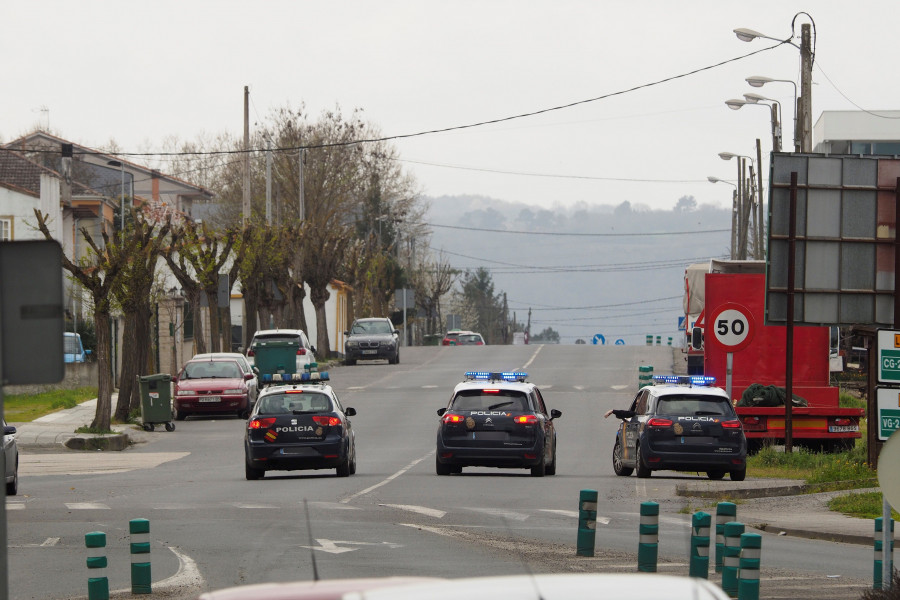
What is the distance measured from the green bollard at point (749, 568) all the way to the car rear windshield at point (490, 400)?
43.1ft

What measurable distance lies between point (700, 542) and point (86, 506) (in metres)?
9.48

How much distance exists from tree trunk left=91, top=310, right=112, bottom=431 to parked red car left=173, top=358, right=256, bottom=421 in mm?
5595

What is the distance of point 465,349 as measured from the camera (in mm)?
69500

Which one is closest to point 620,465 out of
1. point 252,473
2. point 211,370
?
point 252,473

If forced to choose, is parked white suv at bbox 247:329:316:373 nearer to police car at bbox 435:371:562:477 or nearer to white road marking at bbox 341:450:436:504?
white road marking at bbox 341:450:436:504

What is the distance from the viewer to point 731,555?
11258 millimetres

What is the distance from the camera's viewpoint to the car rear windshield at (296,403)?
2298cm

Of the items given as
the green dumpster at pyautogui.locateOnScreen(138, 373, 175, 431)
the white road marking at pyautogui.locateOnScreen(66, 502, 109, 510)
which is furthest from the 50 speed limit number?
the green dumpster at pyautogui.locateOnScreen(138, 373, 175, 431)

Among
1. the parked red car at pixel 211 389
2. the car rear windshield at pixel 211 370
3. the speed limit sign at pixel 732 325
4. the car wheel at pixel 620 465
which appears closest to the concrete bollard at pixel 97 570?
the car wheel at pixel 620 465

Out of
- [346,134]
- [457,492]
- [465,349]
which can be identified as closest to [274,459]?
[457,492]

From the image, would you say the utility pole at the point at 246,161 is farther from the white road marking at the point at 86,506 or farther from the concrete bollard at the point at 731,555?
the concrete bollard at the point at 731,555

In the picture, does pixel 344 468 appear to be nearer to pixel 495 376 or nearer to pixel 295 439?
pixel 295 439

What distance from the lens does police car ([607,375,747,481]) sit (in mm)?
22484

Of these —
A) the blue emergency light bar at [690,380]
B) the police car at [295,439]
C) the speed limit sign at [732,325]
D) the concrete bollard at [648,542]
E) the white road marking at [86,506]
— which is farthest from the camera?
the blue emergency light bar at [690,380]
